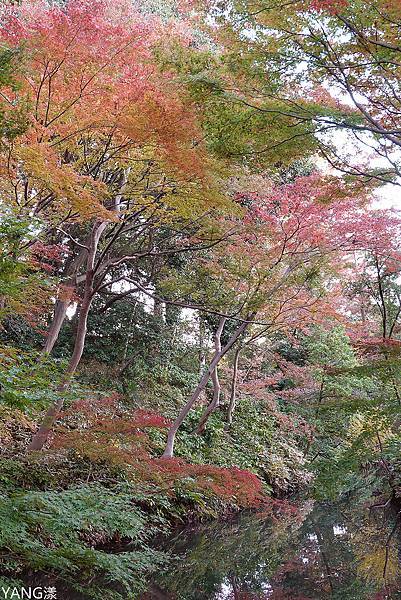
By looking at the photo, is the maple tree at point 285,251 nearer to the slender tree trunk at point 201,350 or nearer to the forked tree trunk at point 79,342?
the forked tree trunk at point 79,342

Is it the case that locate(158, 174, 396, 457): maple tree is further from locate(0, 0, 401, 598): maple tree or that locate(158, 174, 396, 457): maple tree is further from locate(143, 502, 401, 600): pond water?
locate(143, 502, 401, 600): pond water

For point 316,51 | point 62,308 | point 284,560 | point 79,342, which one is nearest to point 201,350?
point 62,308

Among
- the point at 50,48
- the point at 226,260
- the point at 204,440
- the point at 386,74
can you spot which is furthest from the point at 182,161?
the point at 204,440

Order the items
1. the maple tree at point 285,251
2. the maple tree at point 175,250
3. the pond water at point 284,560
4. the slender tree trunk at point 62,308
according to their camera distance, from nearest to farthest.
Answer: the maple tree at point 175,250 → the pond water at point 284,560 → the slender tree trunk at point 62,308 → the maple tree at point 285,251

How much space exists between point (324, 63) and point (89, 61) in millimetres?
3074

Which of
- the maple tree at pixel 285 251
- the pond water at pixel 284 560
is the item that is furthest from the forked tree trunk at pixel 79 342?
the maple tree at pixel 285 251

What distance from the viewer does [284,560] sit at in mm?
7094

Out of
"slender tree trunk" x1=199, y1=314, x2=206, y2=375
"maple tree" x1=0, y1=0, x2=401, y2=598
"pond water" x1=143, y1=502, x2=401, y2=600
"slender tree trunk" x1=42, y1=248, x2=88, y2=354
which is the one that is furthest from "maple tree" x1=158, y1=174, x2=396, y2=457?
"slender tree trunk" x1=199, y1=314, x2=206, y2=375

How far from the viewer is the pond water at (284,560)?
570 centimetres

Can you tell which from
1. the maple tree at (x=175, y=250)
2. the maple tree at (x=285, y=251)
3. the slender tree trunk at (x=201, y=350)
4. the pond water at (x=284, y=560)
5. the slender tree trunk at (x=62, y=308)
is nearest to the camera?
the maple tree at (x=175, y=250)

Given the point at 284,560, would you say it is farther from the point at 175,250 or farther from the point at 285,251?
the point at 285,251

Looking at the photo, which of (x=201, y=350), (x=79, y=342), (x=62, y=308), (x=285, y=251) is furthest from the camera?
(x=201, y=350)

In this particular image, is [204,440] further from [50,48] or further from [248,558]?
[50,48]

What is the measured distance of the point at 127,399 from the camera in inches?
443
